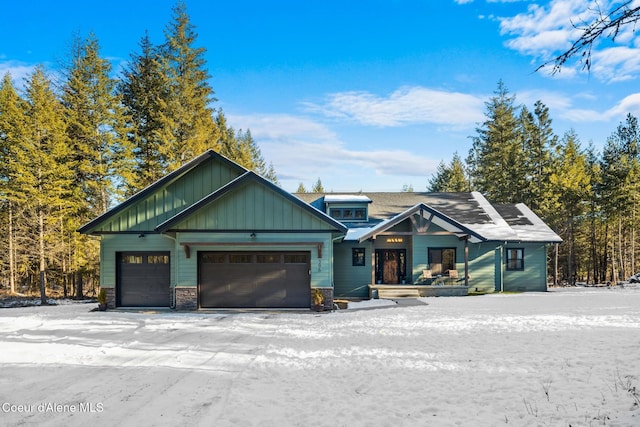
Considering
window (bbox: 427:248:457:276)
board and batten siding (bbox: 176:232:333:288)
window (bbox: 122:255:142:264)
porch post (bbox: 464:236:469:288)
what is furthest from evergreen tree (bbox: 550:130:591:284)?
window (bbox: 122:255:142:264)

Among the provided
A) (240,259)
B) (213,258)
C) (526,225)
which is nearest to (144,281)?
(213,258)

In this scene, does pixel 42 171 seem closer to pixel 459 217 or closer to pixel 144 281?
pixel 144 281

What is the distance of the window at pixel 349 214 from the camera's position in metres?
25.3

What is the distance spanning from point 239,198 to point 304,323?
5.84m

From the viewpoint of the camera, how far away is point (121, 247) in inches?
714

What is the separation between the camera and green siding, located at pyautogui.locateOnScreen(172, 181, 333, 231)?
662 inches

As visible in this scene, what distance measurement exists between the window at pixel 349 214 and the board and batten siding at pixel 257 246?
8.34 metres

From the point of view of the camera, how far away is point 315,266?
16969 millimetres

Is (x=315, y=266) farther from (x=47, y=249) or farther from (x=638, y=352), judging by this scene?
(x=47, y=249)

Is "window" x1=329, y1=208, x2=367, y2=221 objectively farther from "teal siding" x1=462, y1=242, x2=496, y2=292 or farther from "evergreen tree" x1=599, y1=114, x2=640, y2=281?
"evergreen tree" x1=599, y1=114, x2=640, y2=281

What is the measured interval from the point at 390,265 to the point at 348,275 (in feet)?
8.93

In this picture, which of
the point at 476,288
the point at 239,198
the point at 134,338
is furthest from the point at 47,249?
the point at 476,288

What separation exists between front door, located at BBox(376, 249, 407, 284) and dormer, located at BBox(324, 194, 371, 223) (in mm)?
2537

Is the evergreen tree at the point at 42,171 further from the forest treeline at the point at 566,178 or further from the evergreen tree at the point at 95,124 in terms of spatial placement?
the forest treeline at the point at 566,178
